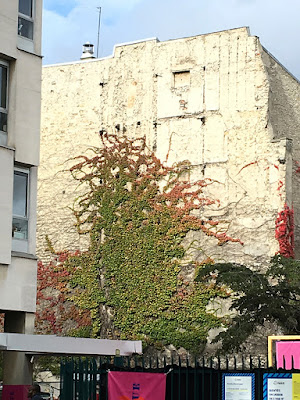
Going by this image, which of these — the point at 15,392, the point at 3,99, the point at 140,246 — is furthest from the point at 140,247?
the point at 15,392

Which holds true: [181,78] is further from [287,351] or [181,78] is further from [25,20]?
[287,351]

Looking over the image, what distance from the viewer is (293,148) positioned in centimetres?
2841

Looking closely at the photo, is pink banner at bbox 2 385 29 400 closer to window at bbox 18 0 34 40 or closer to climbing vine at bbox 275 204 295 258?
window at bbox 18 0 34 40

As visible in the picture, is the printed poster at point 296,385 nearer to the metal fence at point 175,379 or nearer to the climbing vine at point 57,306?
the metal fence at point 175,379

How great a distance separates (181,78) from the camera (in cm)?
2842

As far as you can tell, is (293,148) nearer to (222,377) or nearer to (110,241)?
(110,241)

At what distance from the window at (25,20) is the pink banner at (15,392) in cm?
732

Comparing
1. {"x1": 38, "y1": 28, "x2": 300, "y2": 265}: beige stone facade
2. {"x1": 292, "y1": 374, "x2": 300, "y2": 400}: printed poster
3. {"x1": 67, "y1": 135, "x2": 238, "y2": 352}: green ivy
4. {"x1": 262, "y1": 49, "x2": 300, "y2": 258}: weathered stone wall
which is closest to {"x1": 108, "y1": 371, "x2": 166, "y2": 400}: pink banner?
{"x1": 292, "y1": 374, "x2": 300, "y2": 400}: printed poster

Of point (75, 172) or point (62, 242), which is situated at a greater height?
point (75, 172)

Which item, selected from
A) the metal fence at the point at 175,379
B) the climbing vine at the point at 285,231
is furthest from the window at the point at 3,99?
the climbing vine at the point at 285,231

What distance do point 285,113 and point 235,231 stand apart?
429 centimetres

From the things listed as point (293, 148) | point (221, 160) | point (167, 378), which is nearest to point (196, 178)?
point (221, 160)

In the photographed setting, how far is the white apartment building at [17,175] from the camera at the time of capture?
17562mm

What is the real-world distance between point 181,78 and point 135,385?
18.2m
